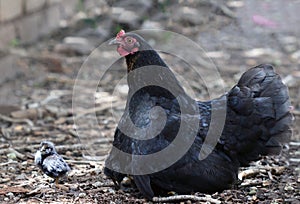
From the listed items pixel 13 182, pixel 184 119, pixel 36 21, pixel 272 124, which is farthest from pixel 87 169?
pixel 36 21

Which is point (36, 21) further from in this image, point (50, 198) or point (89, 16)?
point (50, 198)

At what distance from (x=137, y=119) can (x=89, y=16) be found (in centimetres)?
576

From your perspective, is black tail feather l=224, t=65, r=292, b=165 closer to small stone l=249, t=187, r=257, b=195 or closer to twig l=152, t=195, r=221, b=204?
small stone l=249, t=187, r=257, b=195

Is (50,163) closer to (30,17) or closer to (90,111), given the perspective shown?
(90,111)

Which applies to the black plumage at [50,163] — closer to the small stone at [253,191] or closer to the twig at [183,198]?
the twig at [183,198]

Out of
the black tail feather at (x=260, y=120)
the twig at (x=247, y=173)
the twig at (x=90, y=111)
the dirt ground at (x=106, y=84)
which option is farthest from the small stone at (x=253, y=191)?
the twig at (x=90, y=111)

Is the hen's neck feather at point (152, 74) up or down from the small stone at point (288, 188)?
up

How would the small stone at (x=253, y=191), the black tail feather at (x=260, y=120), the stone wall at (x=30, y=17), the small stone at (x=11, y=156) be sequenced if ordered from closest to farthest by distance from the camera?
the black tail feather at (x=260, y=120), the small stone at (x=253, y=191), the small stone at (x=11, y=156), the stone wall at (x=30, y=17)

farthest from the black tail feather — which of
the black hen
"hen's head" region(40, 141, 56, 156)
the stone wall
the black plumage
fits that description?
the stone wall

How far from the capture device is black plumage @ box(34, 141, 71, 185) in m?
4.41

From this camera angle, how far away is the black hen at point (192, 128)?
4.09m

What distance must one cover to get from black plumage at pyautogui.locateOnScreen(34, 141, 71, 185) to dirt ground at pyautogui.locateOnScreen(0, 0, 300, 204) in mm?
126

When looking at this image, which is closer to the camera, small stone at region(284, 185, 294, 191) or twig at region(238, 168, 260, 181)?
small stone at region(284, 185, 294, 191)

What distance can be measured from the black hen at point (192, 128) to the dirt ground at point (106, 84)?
21cm
